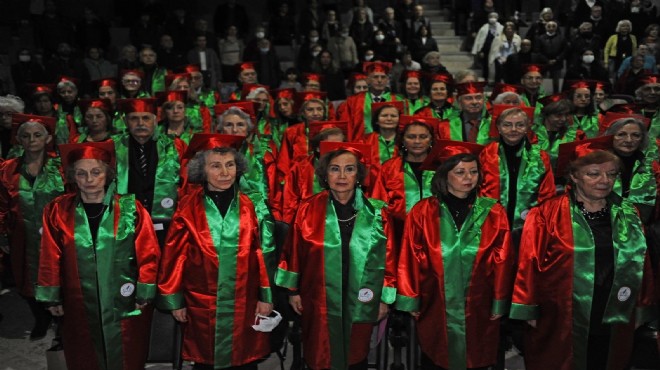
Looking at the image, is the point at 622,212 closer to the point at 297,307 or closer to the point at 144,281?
the point at 297,307

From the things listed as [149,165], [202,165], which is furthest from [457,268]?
[149,165]

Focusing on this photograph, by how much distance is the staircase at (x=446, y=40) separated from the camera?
15.2 m

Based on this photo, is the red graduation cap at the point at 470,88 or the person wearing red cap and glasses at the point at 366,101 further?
the person wearing red cap and glasses at the point at 366,101

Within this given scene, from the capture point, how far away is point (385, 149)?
20.8 feet

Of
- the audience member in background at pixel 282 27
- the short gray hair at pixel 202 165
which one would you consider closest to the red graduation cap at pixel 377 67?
the short gray hair at pixel 202 165

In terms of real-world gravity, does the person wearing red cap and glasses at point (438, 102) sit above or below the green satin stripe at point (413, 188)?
above

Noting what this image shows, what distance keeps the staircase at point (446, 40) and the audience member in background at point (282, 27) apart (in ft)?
10.7

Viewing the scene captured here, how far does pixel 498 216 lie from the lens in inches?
165

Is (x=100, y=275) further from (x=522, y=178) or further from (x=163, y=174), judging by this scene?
(x=522, y=178)

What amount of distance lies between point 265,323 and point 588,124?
473 centimetres

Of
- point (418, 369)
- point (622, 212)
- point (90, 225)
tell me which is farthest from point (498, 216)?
point (90, 225)

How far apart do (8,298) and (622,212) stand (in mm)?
5526

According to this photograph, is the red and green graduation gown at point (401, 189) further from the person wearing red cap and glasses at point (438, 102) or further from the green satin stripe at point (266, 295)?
the person wearing red cap and glasses at point (438, 102)

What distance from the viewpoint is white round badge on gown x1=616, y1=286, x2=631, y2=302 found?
402 cm
